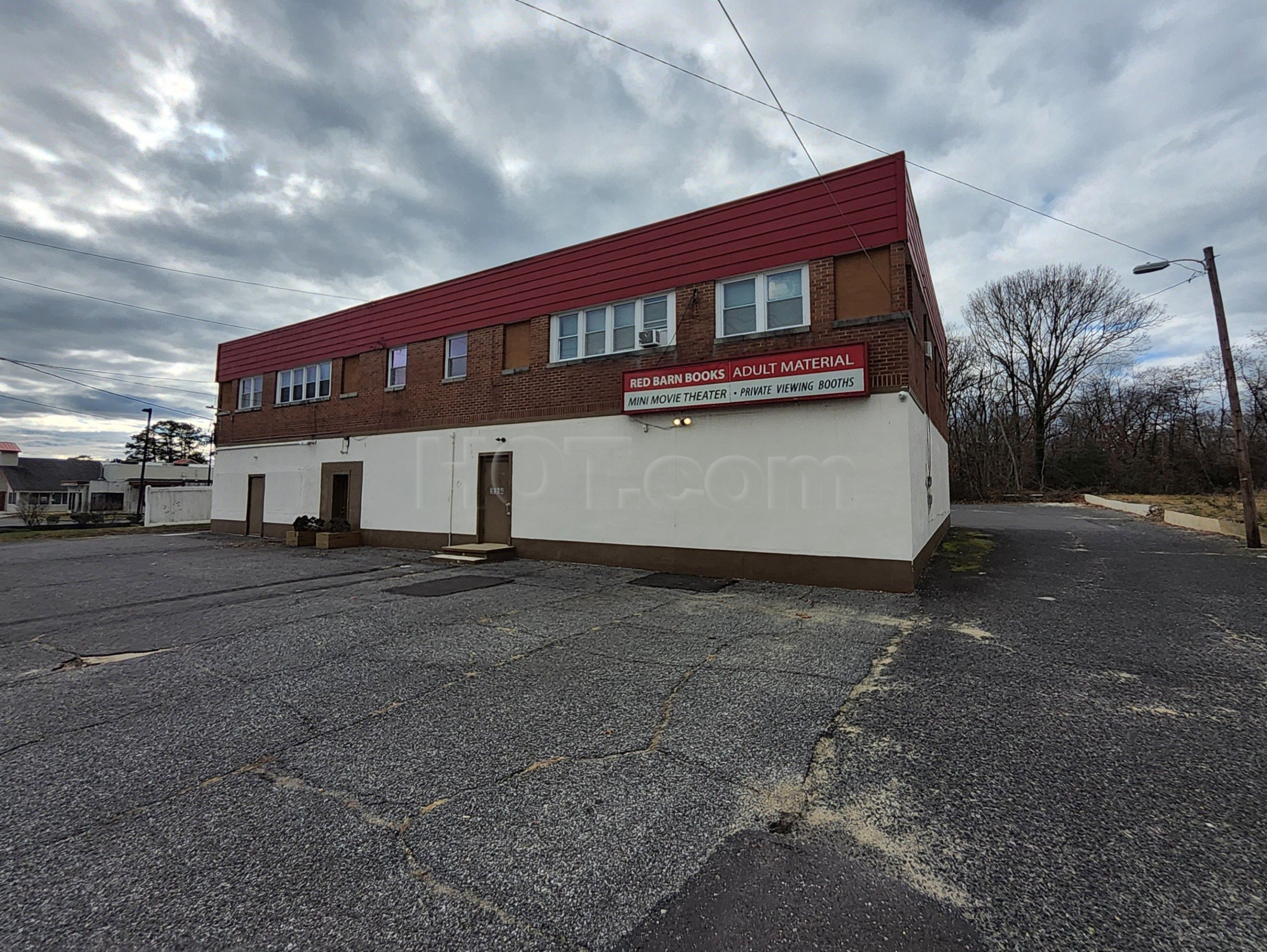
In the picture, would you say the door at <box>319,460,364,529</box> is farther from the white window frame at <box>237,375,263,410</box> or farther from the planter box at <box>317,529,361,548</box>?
the white window frame at <box>237,375,263,410</box>

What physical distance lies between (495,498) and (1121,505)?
31.2 metres

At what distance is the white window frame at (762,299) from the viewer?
941 centimetres

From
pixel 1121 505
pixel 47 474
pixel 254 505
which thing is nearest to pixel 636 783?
pixel 254 505

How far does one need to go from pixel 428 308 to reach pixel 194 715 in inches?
492

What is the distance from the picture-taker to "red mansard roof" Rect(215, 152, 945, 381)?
8969 millimetres

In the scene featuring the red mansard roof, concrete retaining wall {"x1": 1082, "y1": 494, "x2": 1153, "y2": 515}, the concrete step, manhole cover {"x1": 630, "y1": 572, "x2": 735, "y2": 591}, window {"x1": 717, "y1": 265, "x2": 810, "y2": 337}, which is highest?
the red mansard roof

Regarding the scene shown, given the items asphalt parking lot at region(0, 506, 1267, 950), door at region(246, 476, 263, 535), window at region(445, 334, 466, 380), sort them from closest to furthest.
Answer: asphalt parking lot at region(0, 506, 1267, 950) → window at region(445, 334, 466, 380) → door at region(246, 476, 263, 535)

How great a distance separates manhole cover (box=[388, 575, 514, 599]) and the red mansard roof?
623 cm

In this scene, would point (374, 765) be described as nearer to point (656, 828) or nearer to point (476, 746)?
point (476, 746)

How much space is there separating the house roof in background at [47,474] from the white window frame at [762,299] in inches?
3084

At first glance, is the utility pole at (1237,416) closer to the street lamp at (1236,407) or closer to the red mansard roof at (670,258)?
the street lamp at (1236,407)

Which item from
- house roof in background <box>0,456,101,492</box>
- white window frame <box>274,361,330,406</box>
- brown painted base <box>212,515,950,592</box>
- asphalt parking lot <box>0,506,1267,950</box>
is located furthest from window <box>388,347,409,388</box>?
house roof in background <box>0,456,101,492</box>

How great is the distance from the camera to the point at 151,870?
234 centimetres

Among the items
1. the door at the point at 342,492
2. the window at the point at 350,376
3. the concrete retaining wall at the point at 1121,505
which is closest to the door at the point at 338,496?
the door at the point at 342,492
